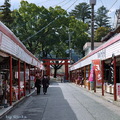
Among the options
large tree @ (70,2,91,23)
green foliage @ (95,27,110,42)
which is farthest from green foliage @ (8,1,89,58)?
large tree @ (70,2,91,23)

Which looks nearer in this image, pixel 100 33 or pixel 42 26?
pixel 42 26

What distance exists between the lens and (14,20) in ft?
189

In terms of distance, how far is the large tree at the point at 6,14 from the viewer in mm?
56500

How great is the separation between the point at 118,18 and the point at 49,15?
25.0 meters

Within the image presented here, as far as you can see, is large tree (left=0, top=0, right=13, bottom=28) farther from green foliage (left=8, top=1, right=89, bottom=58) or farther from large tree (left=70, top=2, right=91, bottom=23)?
large tree (left=70, top=2, right=91, bottom=23)

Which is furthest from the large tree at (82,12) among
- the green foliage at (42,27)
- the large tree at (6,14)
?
the large tree at (6,14)

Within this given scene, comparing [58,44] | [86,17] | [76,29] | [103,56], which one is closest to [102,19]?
[86,17]

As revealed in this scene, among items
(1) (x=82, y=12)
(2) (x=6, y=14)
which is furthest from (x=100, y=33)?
(2) (x=6, y=14)

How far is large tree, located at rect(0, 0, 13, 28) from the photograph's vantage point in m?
56.5

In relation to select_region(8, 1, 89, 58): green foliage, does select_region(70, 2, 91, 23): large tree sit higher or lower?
higher

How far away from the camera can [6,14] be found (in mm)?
56594

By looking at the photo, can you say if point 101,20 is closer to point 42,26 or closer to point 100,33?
point 100,33

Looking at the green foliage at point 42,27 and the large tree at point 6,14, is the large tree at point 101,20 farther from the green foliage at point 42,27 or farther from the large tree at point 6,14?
the large tree at point 6,14

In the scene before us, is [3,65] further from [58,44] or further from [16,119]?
[58,44]
